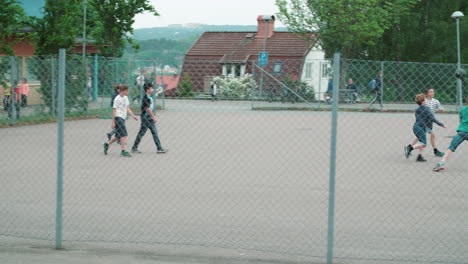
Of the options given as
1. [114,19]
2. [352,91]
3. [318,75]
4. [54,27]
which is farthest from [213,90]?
[114,19]

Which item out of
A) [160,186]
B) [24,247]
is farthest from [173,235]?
[160,186]

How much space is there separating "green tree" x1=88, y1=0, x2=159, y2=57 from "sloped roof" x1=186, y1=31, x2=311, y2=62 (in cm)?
2042

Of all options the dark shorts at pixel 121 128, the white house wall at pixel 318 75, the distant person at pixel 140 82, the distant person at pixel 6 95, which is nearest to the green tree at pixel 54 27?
the distant person at pixel 6 95

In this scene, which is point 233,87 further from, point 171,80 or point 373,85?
point 373,85

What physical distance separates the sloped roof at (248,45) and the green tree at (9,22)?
3101 cm

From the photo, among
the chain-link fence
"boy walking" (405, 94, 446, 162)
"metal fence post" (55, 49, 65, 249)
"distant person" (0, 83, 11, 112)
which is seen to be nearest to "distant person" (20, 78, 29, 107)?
the chain-link fence

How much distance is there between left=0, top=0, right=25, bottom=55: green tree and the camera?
19.5 m

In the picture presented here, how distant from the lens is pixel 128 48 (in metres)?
31.9

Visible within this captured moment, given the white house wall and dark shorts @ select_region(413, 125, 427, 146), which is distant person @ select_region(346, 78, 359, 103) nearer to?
the white house wall

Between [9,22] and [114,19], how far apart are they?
1044 cm

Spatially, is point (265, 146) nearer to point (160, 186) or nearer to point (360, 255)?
point (160, 186)

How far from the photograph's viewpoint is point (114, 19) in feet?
97.9

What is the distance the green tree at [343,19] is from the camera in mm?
35906

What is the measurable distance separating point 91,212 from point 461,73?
475 cm
